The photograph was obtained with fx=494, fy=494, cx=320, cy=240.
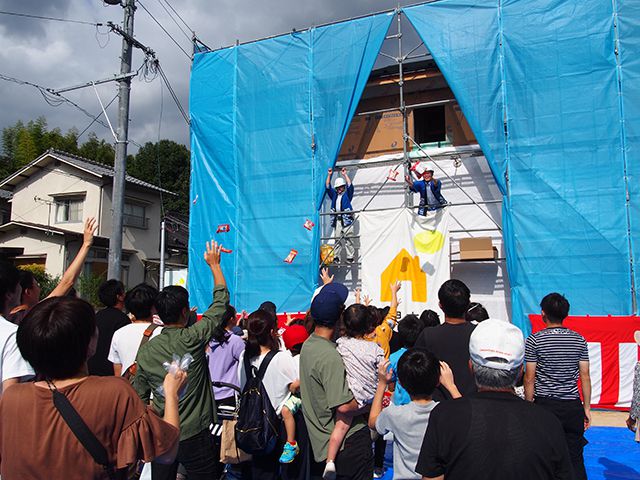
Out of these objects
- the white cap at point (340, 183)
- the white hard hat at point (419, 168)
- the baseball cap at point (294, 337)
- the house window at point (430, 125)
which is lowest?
the baseball cap at point (294, 337)

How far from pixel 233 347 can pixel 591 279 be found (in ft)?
20.2

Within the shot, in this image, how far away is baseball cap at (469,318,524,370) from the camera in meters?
1.60

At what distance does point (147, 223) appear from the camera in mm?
20734

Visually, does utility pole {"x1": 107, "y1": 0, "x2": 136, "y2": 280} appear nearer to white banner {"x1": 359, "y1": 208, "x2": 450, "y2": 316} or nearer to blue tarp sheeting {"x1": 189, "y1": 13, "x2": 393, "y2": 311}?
blue tarp sheeting {"x1": 189, "y1": 13, "x2": 393, "y2": 311}

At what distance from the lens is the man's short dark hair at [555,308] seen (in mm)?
3278

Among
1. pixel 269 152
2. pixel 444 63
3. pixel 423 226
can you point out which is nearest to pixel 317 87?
pixel 269 152

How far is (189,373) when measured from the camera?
8.77 ft

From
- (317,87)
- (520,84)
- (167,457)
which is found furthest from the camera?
(317,87)

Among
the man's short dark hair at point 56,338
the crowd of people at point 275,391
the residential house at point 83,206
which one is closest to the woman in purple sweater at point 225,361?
the crowd of people at point 275,391

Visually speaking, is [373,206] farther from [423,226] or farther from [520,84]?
[520,84]

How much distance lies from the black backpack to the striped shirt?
179 cm

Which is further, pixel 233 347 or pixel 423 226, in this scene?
pixel 423 226

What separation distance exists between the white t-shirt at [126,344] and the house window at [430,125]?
335 inches

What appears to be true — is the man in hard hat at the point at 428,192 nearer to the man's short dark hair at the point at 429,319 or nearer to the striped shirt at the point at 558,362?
the man's short dark hair at the point at 429,319
